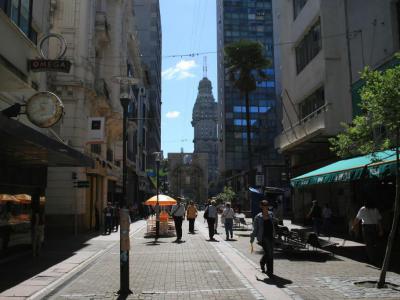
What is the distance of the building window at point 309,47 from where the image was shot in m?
26.5

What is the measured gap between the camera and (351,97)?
21.6m

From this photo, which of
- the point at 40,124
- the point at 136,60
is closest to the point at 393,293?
the point at 40,124

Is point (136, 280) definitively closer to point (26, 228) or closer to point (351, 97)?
point (26, 228)

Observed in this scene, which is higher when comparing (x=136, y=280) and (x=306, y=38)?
(x=306, y=38)

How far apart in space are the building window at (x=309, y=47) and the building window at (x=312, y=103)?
2.04m

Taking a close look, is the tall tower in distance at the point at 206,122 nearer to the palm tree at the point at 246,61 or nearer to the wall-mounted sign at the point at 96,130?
the palm tree at the point at 246,61

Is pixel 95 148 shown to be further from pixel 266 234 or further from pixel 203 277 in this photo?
pixel 266 234

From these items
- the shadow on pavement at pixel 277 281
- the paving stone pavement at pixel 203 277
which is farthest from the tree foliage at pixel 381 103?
the shadow on pavement at pixel 277 281

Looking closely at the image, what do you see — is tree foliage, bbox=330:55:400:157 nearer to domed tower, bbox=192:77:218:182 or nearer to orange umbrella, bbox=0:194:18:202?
orange umbrella, bbox=0:194:18:202

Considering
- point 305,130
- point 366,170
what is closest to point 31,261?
point 366,170

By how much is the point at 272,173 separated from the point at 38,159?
4963 centimetres

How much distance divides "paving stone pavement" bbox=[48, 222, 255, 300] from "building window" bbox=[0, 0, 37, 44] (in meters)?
7.37

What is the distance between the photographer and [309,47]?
2841cm

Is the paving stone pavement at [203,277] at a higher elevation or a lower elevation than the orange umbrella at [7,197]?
lower
